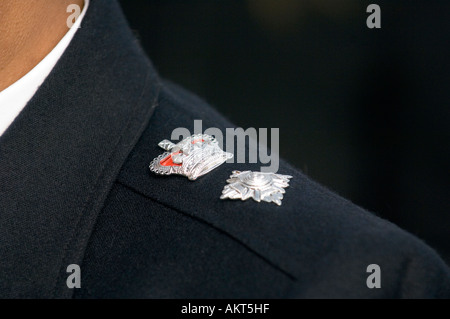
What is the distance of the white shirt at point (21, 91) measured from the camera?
3.53 feet

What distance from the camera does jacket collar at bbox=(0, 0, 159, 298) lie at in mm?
984

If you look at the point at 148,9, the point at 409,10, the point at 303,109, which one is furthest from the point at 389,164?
the point at 148,9

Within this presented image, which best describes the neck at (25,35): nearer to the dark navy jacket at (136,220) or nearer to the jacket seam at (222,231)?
the dark navy jacket at (136,220)

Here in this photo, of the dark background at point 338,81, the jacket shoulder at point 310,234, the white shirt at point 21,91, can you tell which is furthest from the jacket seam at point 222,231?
the dark background at point 338,81

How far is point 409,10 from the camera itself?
3.00 meters

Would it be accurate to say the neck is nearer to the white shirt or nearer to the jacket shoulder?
the white shirt

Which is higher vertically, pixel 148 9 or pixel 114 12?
pixel 148 9

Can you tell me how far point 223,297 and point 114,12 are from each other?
1.88ft

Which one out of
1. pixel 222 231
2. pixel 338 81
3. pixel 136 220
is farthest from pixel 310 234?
pixel 338 81

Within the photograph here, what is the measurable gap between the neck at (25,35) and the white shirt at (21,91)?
0.07 feet

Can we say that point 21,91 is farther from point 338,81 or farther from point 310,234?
point 338,81

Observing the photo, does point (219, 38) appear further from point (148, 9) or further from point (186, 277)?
point (186, 277)

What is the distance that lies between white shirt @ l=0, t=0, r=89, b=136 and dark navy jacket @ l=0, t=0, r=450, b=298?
0.03 m

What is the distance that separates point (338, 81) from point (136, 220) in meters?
2.40
